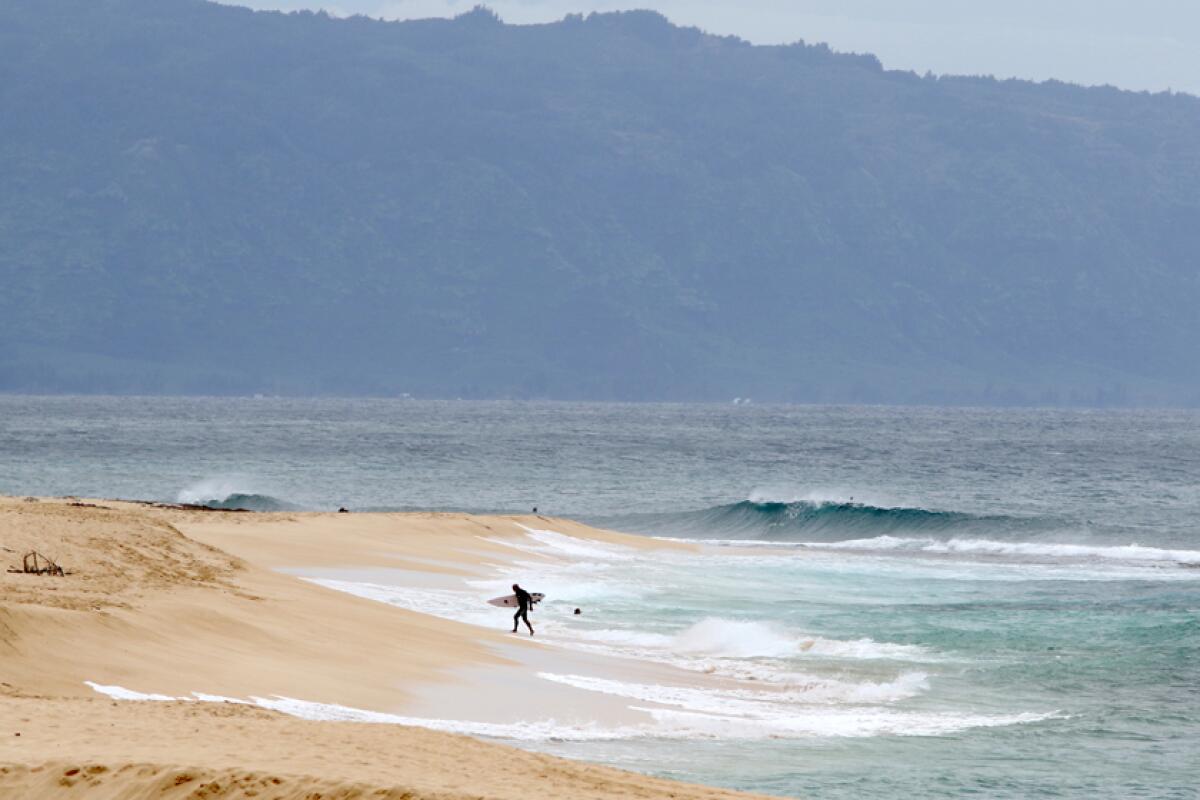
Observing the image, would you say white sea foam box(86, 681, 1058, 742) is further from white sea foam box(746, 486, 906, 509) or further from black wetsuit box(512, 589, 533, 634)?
white sea foam box(746, 486, 906, 509)

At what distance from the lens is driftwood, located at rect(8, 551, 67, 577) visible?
2341cm

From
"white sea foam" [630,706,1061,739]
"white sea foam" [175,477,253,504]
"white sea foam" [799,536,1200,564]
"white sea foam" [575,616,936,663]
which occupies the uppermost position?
"white sea foam" [630,706,1061,739]

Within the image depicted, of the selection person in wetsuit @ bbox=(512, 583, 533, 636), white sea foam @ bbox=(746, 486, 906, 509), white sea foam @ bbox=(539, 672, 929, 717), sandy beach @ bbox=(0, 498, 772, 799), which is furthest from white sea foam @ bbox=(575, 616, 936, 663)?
white sea foam @ bbox=(746, 486, 906, 509)

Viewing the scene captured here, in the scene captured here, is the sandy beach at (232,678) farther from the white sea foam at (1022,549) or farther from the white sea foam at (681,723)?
the white sea foam at (1022,549)

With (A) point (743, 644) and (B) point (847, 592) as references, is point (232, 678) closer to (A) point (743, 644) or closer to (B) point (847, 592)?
(A) point (743, 644)

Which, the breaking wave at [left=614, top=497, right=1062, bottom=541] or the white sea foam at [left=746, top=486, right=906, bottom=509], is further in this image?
the white sea foam at [left=746, top=486, right=906, bottom=509]

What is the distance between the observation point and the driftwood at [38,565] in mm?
23406

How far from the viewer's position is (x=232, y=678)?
19.9 meters

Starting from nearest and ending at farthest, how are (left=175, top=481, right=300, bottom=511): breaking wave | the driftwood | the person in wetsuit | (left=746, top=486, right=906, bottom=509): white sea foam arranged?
the driftwood → the person in wetsuit → (left=175, top=481, right=300, bottom=511): breaking wave → (left=746, top=486, right=906, bottom=509): white sea foam

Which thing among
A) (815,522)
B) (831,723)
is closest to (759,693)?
(831,723)

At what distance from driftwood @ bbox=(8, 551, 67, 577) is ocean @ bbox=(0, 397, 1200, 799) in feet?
23.3

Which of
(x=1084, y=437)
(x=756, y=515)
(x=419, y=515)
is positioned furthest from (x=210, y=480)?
(x=1084, y=437)

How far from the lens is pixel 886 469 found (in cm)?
10762

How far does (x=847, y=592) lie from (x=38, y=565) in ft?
67.2
